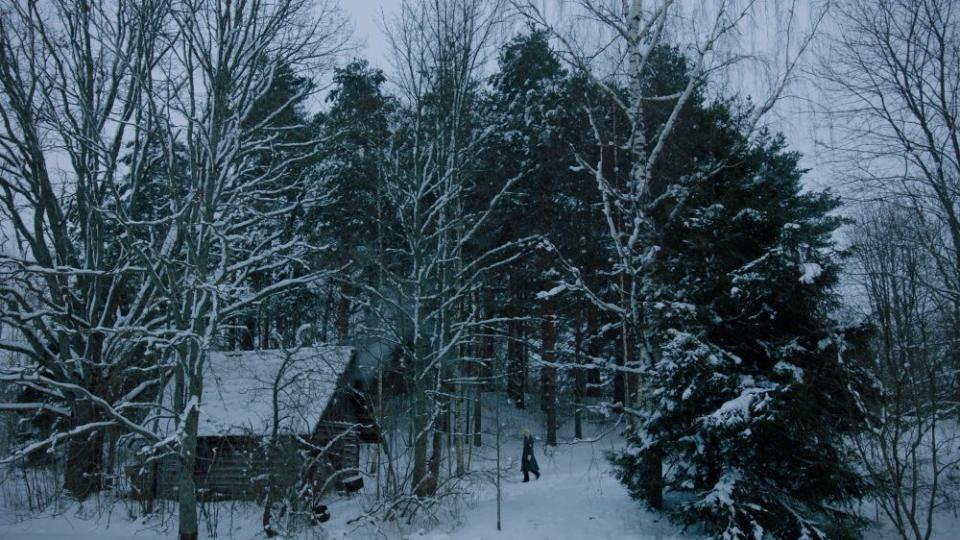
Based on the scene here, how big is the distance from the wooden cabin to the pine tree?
637 centimetres

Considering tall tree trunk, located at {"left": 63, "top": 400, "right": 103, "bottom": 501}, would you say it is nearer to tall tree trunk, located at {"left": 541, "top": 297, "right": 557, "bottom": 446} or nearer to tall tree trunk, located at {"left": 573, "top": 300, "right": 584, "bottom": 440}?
tall tree trunk, located at {"left": 541, "top": 297, "right": 557, "bottom": 446}

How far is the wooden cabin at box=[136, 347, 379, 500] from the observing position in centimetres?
1324

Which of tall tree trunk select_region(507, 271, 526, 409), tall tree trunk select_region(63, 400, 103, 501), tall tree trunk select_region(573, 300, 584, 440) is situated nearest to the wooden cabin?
tall tree trunk select_region(63, 400, 103, 501)

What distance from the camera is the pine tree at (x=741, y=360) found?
9078 millimetres

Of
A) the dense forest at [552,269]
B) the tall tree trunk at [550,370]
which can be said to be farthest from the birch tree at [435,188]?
the tall tree trunk at [550,370]

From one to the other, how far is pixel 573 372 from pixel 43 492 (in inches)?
754

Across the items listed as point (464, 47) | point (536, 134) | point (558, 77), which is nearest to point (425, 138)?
point (464, 47)

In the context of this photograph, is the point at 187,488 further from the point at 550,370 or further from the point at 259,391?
the point at 550,370

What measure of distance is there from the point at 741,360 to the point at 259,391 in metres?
13.3

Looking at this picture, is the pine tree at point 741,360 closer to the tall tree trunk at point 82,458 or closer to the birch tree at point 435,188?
the birch tree at point 435,188

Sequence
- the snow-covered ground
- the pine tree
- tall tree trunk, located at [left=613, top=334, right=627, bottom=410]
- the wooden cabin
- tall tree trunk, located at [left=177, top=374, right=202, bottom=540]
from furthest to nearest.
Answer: tall tree trunk, located at [left=613, top=334, right=627, bottom=410] → the wooden cabin → the snow-covered ground → tall tree trunk, located at [left=177, top=374, right=202, bottom=540] → the pine tree

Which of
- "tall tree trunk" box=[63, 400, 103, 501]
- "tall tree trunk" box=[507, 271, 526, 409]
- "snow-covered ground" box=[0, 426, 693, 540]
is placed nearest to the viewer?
"snow-covered ground" box=[0, 426, 693, 540]

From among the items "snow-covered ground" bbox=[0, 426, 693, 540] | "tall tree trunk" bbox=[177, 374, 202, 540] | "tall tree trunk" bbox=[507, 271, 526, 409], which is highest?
"tall tree trunk" bbox=[507, 271, 526, 409]

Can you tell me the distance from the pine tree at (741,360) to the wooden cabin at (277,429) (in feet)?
20.9
